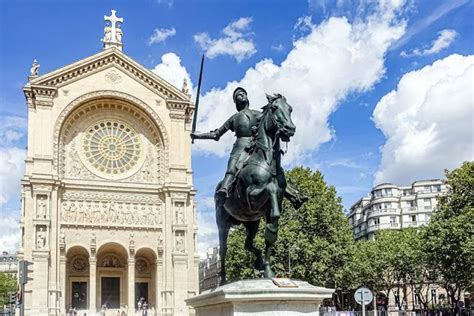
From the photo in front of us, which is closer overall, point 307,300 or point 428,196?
point 307,300

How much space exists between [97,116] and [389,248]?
93.9ft

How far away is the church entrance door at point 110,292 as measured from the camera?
57.6 meters

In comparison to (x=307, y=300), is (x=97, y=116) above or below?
above

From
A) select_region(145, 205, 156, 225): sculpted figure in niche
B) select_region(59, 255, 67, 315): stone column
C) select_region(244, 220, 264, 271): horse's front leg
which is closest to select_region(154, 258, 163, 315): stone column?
select_region(145, 205, 156, 225): sculpted figure in niche

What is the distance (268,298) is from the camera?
8477mm

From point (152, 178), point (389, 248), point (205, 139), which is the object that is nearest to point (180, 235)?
point (152, 178)

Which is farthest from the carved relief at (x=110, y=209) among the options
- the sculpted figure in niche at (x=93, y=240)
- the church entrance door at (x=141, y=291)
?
the church entrance door at (x=141, y=291)

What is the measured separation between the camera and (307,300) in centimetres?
870

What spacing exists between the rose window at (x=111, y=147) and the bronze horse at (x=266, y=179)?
4972 centimetres

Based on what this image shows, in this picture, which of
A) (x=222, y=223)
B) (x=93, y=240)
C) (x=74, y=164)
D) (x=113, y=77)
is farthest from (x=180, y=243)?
(x=222, y=223)

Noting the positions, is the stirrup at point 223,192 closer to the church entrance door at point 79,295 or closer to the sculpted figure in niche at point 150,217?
the sculpted figure in niche at point 150,217

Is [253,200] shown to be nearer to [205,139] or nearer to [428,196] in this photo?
[205,139]

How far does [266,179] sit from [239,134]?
1.16m

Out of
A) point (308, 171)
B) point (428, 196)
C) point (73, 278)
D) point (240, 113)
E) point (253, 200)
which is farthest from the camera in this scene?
point (428, 196)
